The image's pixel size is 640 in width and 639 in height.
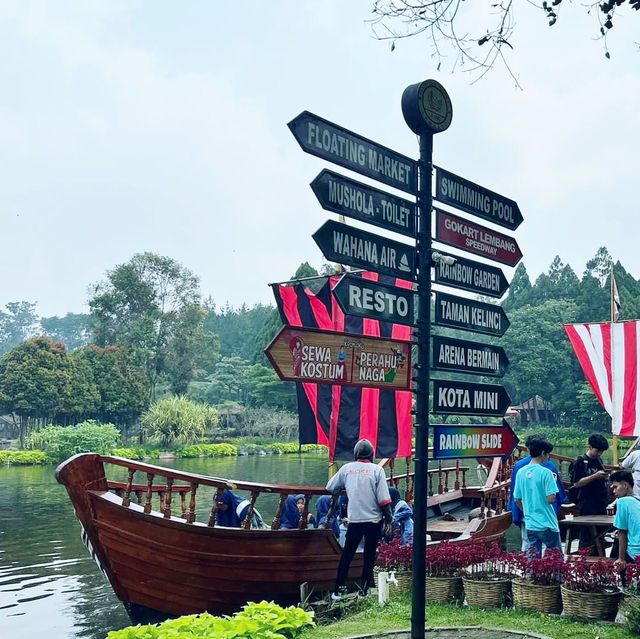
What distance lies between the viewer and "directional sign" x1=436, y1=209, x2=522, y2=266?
5277 millimetres

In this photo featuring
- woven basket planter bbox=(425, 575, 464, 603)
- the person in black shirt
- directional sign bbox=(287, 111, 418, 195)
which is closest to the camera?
directional sign bbox=(287, 111, 418, 195)

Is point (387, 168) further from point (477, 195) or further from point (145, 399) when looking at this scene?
point (145, 399)

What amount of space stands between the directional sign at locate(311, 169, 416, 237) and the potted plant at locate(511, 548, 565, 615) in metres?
3.20

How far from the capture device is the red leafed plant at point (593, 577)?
245 inches

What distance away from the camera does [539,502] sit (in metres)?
7.48

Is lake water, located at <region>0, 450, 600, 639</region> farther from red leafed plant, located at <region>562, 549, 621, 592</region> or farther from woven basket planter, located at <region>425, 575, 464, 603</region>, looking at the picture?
red leafed plant, located at <region>562, 549, 621, 592</region>

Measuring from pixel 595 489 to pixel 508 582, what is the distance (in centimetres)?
311

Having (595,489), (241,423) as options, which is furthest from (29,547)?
(241,423)

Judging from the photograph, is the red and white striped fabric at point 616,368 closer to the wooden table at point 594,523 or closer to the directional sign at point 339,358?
the wooden table at point 594,523

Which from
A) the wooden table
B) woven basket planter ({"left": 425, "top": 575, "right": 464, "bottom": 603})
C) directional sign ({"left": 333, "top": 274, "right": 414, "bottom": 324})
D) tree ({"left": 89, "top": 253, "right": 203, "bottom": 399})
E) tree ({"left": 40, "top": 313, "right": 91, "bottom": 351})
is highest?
tree ({"left": 40, "top": 313, "right": 91, "bottom": 351})

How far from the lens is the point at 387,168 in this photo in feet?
16.2

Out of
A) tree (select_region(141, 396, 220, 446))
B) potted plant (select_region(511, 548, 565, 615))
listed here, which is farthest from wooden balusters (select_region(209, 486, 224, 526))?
tree (select_region(141, 396, 220, 446))

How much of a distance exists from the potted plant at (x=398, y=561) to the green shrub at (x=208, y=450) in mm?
38679

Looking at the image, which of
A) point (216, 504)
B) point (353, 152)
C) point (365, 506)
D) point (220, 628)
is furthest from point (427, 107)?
point (216, 504)
